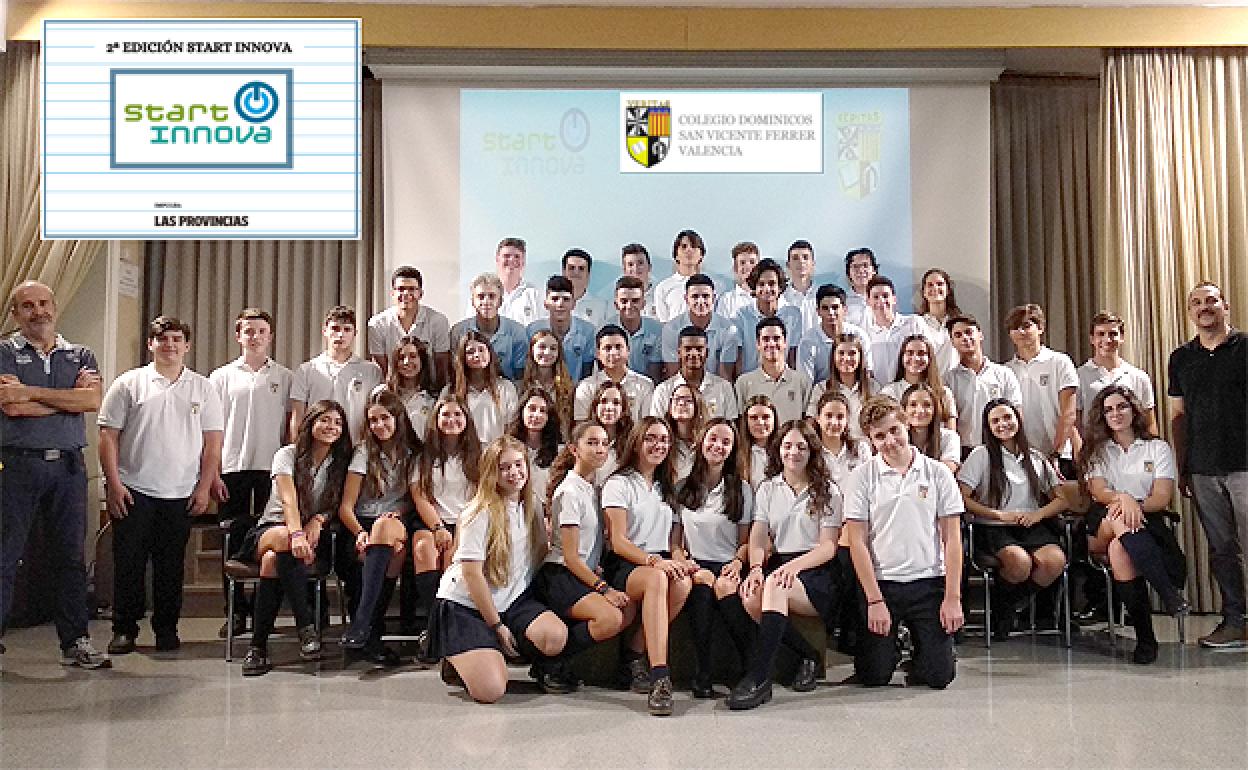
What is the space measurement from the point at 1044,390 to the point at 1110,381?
297 mm

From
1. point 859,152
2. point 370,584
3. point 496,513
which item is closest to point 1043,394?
point 859,152

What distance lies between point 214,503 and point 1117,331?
4.09 m

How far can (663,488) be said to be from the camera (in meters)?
3.85

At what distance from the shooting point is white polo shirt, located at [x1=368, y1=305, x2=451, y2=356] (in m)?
5.04

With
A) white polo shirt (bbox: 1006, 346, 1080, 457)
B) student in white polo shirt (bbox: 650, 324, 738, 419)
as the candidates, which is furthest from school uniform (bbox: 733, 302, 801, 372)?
white polo shirt (bbox: 1006, 346, 1080, 457)

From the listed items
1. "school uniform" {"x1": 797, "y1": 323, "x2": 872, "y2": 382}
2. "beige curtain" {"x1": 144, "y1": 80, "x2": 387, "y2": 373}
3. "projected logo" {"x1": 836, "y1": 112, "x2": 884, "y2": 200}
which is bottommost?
"school uniform" {"x1": 797, "y1": 323, "x2": 872, "y2": 382}

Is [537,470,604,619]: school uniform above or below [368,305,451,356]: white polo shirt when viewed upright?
below

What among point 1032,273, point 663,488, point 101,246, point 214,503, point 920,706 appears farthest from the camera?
point 1032,273

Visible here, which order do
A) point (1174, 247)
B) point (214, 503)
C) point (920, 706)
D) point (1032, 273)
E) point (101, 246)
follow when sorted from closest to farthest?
point (920, 706) → point (214, 503) → point (1174, 247) → point (101, 246) → point (1032, 273)

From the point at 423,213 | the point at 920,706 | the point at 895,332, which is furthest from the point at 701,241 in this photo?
the point at 920,706

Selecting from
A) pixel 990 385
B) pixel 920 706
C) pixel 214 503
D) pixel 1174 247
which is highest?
pixel 1174 247

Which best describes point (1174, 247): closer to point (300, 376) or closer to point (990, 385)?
point (990, 385)

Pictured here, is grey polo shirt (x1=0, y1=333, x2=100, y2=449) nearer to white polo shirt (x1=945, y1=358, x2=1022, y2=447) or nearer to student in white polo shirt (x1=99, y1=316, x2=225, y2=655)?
student in white polo shirt (x1=99, y1=316, x2=225, y2=655)

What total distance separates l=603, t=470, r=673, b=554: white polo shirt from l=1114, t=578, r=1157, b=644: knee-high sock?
186 centimetres
